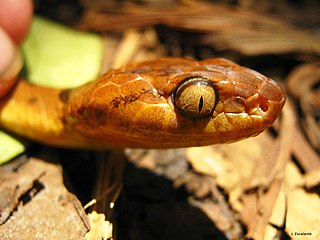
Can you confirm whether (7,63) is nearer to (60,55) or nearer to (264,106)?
A: (60,55)

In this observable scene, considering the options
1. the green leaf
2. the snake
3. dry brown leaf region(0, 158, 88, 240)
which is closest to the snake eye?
the snake

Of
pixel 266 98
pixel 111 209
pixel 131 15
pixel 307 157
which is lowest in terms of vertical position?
pixel 307 157

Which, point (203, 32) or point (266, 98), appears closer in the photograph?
point (266, 98)

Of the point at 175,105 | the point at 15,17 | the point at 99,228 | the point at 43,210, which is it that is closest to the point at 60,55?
the point at 15,17

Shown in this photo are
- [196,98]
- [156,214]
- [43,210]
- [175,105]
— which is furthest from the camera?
[156,214]

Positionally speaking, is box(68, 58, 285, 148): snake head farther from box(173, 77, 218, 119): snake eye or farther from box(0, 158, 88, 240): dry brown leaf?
box(0, 158, 88, 240): dry brown leaf

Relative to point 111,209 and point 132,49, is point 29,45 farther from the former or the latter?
point 111,209

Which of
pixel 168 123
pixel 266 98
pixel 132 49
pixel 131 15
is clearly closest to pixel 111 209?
pixel 168 123
